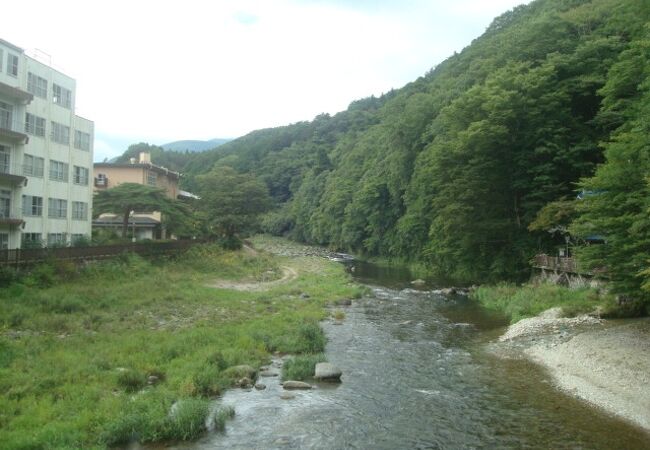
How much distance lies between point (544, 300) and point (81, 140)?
126ft

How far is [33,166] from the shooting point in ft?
119

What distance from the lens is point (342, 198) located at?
93.9 meters

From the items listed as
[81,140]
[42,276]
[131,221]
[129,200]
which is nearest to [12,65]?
[81,140]

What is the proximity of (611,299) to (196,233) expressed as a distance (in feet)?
153

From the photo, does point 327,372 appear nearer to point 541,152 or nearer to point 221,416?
point 221,416

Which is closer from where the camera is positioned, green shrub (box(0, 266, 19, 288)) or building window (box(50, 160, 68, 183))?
green shrub (box(0, 266, 19, 288))

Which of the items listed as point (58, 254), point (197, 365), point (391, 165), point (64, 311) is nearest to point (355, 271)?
point (391, 165)

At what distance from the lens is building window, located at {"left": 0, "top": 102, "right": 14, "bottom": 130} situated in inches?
1308

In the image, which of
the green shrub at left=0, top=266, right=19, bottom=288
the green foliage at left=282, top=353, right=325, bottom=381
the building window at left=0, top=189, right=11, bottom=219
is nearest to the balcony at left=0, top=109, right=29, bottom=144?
the building window at left=0, top=189, right=11, bottom=219

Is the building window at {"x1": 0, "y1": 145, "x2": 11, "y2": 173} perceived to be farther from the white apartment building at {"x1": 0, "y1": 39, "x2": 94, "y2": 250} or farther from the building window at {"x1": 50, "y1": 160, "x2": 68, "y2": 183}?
the building window at {"x1": 50, "y1": 160, "x2": 68, "y2": 183}

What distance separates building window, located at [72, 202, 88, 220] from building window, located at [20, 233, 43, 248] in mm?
4647

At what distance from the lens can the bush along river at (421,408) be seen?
11.5 metres

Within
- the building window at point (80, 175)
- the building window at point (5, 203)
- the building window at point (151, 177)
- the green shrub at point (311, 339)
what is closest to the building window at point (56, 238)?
the building window at point (5, 203)

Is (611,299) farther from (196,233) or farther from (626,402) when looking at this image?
(196,233)
